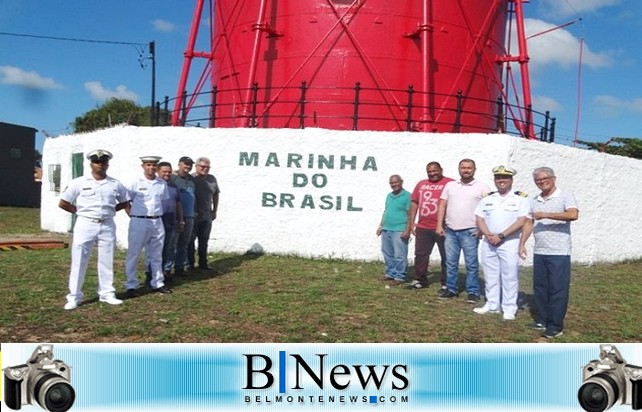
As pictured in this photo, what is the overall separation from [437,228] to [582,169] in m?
5.37

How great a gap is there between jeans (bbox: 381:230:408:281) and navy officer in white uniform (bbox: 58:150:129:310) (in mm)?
3702

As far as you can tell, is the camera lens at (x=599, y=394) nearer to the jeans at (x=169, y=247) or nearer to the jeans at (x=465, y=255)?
the jeans at (x=465, y=255)

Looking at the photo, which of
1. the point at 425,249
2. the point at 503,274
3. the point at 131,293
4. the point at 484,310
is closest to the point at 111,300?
the point at 131,293

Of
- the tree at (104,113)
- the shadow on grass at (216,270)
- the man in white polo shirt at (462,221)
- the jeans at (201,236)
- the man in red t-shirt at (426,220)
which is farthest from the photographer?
the tree at (104,113)

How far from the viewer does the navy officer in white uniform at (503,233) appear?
6.05m

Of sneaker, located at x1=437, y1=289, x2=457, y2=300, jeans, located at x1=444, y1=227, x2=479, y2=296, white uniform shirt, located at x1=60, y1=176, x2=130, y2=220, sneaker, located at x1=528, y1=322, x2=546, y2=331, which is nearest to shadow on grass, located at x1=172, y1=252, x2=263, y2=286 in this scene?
white uniform shirt, located at x1=60, y1=176, x2=130, y2=220

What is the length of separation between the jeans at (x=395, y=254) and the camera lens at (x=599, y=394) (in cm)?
439

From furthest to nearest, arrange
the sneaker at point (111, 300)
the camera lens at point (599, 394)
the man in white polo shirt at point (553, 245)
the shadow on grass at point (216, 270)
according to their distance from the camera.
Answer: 1. the shadow on grass at point (216, 270)
2. the sneaker at point (111, 300)
3. the man in white polo shirt at point (553, 245)
4. the camera lens at point (599, 394)

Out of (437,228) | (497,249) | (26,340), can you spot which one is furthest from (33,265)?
(497,249)

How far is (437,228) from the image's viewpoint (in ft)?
23.3

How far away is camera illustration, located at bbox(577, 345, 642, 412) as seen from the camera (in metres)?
3.52

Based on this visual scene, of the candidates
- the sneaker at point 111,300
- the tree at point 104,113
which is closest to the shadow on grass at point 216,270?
the sneaker at point 111,300

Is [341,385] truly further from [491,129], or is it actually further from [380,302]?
[491,129]

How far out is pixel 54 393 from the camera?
11.0 feet
